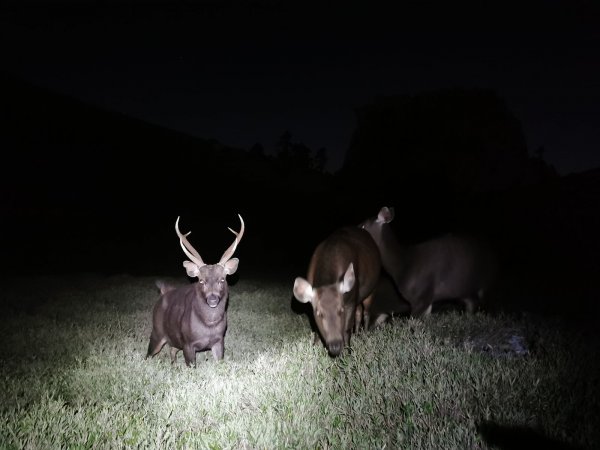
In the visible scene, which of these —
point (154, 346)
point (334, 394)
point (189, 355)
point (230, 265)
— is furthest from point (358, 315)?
point (334, 394)

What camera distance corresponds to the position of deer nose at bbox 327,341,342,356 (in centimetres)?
573

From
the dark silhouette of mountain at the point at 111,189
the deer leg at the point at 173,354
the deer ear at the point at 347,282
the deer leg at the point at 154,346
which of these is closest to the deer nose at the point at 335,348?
the deer ear at the point at 347,282

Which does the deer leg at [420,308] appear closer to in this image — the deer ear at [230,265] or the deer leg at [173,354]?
the deer ear at [230,265]

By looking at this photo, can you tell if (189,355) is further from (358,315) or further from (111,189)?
(111,189)

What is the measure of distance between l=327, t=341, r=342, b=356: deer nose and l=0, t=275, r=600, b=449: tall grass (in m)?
0.09

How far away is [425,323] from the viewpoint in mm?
6938

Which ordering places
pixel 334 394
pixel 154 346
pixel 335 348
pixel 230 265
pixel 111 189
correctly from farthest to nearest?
pixel 111 189, pixel 154 346, pixel 230 265, pixel 335 348, pixel 334 394

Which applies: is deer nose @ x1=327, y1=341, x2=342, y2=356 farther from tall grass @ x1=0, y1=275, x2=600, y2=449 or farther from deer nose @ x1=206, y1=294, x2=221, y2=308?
deer nose @ x1=206, y1=294, x2=221, y2=308

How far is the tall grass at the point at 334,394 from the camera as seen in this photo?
3.70 m

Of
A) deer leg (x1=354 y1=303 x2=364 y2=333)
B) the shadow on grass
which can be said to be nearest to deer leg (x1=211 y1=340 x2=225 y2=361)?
deer leg (x1=354 y1=303 x2=364 y2=333)

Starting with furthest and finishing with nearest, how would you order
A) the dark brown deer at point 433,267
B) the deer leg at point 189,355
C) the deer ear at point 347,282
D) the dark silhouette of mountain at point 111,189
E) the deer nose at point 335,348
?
the dark silhouette of mountain at point 111,189, the dark brown deer at point 433,267, the deer leg at point 189,355, the deer ear at point 347,282, the deer nose at point 335,348

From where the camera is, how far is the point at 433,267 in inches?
355

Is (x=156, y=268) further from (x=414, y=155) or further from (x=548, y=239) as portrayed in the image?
(x=414, y=155)

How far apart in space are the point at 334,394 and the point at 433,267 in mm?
4948
